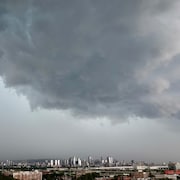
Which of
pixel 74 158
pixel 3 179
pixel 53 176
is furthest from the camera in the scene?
pixel 74 158

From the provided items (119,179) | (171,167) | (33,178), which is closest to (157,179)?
(119,179)

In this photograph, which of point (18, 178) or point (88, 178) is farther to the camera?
point (88, 178)

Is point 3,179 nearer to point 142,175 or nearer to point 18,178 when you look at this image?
point 18,178

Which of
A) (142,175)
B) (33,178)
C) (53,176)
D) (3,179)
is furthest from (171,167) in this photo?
(3,179)

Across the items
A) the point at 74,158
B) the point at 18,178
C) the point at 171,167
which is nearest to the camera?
the point at 18,178

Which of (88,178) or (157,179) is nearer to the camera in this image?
(157,179)

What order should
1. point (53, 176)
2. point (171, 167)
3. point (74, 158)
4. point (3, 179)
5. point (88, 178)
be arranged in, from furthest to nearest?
point (74, 158)
point (171, 167)
point (53, 176)
point (88, 178)
point (3, 179)

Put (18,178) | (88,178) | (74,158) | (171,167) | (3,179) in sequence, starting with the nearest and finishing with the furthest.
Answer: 1. (3,179)
2. (18,178)
3. (88,178)
4. (171,167)
5. (74,158)

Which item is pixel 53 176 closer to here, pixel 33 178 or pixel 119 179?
pixel 33 178
